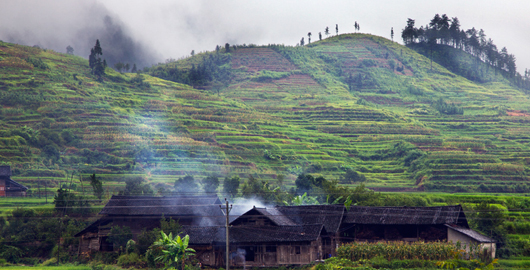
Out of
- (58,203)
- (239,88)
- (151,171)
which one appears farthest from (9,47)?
(58,203)

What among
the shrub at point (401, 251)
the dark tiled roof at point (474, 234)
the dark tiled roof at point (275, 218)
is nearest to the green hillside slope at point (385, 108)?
the dark tiled roof at point (474, 234)

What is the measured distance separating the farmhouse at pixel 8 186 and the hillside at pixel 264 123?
333cm

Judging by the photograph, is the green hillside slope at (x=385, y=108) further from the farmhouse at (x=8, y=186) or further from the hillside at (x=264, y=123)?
the farmhouse at (x=8, y=186)

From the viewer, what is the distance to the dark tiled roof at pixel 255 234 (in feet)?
125

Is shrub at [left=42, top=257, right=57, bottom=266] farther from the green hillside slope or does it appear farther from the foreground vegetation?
the green hillside slope

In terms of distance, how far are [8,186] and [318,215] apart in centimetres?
4436

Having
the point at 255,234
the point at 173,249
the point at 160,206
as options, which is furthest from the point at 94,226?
the point at 255,234

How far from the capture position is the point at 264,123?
108375 mm

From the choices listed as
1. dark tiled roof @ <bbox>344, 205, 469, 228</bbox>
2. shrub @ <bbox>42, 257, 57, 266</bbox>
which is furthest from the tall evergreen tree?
dark tiled roof @ <bbox>344, 205, 469, 228</bbox>

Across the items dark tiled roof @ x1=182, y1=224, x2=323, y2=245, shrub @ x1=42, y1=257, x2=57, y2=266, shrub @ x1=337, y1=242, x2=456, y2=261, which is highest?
dark tiled roof @ x1=182, y1=224, x2=323, y2=245

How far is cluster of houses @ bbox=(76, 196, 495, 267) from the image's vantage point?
126 ft

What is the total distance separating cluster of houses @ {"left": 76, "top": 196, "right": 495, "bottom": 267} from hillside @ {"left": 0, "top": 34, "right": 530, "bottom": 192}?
24945mm

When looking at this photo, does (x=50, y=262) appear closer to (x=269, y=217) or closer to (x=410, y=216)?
(x=269, y=217)

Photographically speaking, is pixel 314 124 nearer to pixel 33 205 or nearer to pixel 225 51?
pixel 33 205
